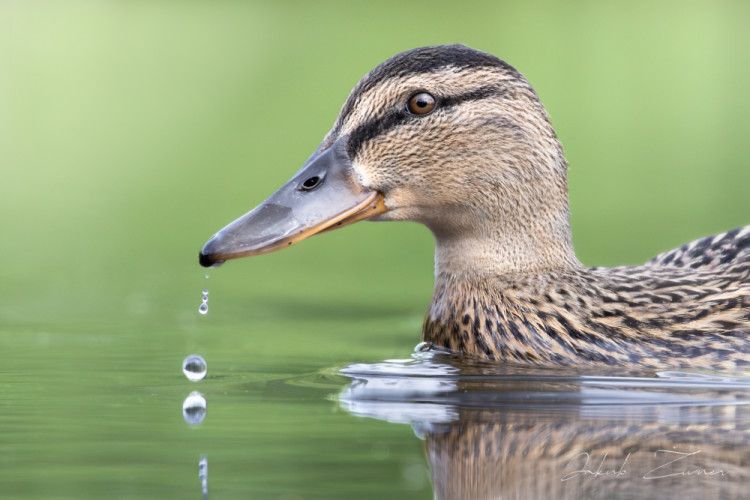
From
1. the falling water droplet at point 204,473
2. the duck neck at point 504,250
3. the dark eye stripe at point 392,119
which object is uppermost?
the dark eye stripe at point 392,119

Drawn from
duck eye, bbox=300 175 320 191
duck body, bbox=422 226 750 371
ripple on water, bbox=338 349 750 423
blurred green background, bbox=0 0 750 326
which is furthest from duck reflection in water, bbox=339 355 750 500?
blurred green background, bbox=0 0 750 326

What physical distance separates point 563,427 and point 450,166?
197 centimetres

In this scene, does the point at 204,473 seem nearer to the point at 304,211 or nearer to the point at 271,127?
the point at 304,211

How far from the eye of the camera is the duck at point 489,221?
243 inches

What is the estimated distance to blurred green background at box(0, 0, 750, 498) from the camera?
304 inches

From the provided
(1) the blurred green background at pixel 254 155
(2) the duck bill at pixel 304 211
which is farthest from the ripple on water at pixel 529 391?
(1) the blurred green background at pixel 254 155

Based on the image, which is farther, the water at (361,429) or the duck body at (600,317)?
the duck body at (600,317)

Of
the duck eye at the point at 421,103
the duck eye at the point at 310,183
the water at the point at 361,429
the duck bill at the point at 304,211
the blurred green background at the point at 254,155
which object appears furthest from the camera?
the blurred green background at the point at 254,155

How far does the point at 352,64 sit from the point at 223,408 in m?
15.9

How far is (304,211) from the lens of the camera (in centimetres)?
618

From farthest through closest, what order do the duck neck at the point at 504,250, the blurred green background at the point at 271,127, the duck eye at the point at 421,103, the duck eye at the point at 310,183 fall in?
the blurred green background at the point at 271,127 → the duck neck at the point at 504,250 → the duck eye at the point at 421,103 → the duck eye at the point at 310,183

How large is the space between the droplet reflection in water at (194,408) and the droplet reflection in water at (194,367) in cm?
44

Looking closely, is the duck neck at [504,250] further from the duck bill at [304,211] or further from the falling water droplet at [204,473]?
the falling water droplet at [204,473]

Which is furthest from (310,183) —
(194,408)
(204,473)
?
(204,473)
